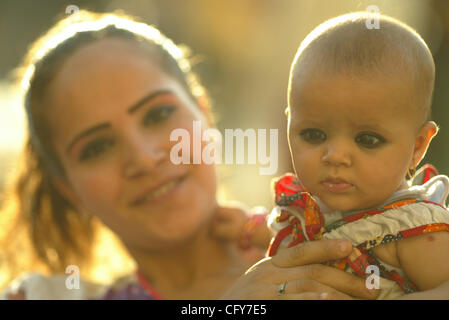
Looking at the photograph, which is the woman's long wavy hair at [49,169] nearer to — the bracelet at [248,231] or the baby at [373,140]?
the bracelet at [248,231]

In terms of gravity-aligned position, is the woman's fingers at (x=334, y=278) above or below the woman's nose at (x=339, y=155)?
below

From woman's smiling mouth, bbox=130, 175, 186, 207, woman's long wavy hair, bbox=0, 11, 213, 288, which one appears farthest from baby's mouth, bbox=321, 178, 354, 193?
woman's long wavy hair, bbox=0, 11, 213, 288

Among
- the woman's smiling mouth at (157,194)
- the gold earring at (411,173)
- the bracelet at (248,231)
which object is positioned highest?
the woman's smiling mouth at (157,194)

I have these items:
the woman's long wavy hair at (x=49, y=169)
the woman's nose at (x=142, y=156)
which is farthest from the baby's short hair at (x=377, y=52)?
the woman's long wavy hair at (x=49, y=169)

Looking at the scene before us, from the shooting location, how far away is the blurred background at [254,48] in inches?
26.2

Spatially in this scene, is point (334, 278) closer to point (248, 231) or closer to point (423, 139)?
point (423, 139)

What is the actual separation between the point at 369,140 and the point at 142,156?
55cm

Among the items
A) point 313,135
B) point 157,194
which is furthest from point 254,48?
point 313,135

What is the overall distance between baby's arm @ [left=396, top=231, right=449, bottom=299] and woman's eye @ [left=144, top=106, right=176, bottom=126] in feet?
1.99

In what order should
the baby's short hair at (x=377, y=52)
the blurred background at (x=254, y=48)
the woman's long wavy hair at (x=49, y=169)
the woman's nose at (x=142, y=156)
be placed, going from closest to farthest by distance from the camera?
1. the baby's short hair at (x=377, y=52)
2. the blurred background at (x=254, y=48)
3. the woman's nose at (x=142, y=156)
4. the woman's long wavy hair at (x=49, y=169)

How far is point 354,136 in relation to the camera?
1.90 feet

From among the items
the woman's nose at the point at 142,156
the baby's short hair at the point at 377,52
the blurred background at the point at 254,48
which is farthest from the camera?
the woman's nose at the point at 142,156
